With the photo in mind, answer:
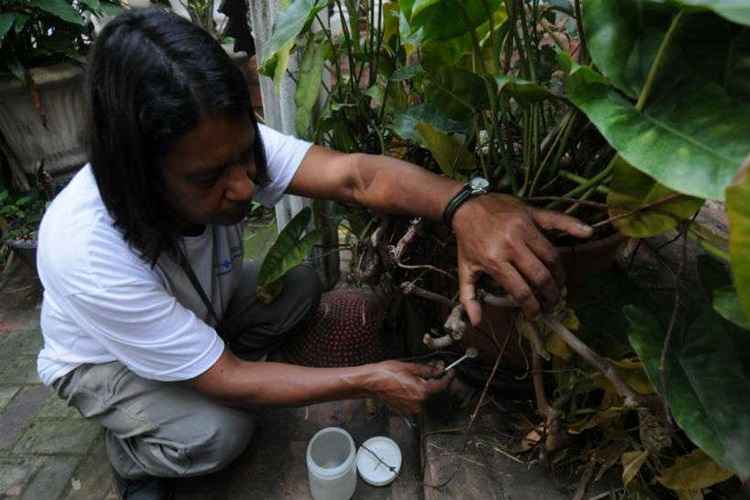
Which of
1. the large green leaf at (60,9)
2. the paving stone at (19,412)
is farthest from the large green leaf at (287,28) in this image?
the large green leaf at (60,9)

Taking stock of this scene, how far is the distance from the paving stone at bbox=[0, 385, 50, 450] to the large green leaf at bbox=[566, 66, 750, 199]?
5.32 ft

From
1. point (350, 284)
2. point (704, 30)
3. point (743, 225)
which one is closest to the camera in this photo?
point (743, 225)

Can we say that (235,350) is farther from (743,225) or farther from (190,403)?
(743,225)

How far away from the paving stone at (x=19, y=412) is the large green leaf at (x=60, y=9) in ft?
4.62

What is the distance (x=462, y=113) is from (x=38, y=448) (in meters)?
1.37

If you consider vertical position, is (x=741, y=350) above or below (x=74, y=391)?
above

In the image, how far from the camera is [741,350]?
813 millimetres

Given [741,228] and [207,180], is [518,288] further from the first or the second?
[207,180]

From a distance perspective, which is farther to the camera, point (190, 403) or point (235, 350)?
point (235, 350)

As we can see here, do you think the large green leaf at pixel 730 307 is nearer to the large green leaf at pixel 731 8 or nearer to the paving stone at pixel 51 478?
the large green leaf at pixel 731 8

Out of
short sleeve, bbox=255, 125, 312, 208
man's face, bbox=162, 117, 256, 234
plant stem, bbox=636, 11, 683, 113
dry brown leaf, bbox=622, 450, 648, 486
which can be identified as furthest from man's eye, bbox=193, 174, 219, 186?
dry brown leaf, bbox=622, 450, 648, 486

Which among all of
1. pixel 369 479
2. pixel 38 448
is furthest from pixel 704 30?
pixel 38 448

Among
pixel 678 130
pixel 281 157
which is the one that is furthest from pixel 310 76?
pixel 678 130

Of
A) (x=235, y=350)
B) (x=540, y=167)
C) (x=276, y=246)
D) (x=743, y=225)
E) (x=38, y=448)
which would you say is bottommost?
(x=38, y=448)
